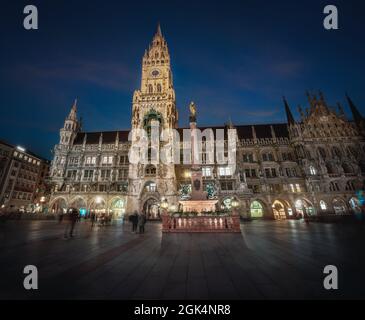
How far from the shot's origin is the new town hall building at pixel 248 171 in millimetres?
31402

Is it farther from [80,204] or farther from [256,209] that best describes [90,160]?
[256,209]

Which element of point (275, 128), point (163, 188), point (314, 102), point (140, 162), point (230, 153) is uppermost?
point (314, 102)

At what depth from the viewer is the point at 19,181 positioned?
4381cm

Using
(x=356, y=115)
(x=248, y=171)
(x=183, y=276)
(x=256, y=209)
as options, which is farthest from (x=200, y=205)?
(x=356, y=115)

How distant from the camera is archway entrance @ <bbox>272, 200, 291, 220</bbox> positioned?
3210 cm

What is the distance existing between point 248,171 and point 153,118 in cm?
2449

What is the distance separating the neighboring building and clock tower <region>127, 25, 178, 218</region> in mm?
26154

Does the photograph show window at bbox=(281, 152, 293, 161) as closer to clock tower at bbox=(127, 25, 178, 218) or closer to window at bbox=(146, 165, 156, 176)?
clock tower at bbox=(127, 25, 178, 218)

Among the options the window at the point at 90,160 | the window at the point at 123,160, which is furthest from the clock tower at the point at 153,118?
the window at the point at 90,160

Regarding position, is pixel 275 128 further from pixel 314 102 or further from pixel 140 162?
pixel 140 162

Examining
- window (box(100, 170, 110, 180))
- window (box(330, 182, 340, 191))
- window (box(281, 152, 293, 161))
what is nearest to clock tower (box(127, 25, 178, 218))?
window (box(100, 170, 110, 180))
